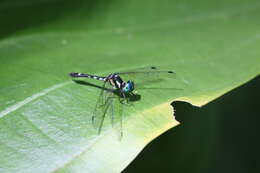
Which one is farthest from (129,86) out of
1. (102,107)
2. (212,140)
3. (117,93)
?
(212,140)

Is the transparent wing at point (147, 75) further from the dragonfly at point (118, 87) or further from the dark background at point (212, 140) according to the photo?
the dark background at point (212, 140)

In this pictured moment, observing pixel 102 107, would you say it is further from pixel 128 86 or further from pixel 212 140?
pixel 212 140

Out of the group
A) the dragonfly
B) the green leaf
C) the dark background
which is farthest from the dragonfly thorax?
the dark background

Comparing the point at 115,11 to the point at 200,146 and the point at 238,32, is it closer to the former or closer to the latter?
the point at 238,32

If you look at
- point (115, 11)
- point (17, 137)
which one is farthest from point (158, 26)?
point (17, 137)

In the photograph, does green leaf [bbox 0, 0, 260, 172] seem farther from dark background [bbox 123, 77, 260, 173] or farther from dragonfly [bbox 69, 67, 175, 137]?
dark background [bbox 123, 77, 260, 173]

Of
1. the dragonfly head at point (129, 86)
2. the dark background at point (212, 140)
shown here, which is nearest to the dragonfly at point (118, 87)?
the dragonfly head at point (129, 86)

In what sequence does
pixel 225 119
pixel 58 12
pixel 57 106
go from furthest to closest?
pixel 225 119, pixel 58 12, pixel 57 106
